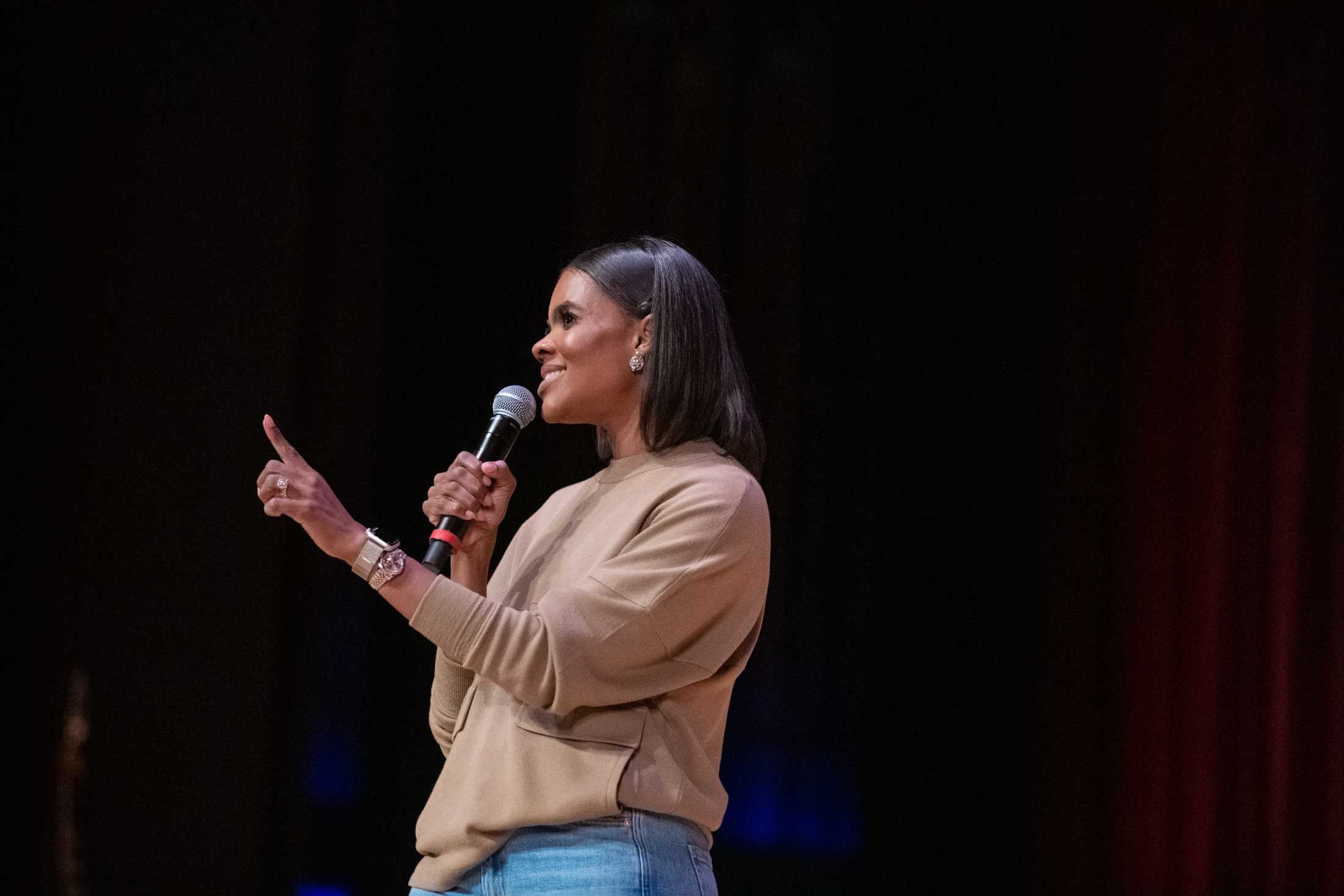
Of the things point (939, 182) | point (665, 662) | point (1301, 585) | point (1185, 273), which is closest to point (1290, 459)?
point (1301, 585)

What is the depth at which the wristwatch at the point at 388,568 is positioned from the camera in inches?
59.0

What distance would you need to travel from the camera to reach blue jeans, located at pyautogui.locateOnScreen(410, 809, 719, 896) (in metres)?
1.47

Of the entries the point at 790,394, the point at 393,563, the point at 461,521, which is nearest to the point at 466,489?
the point at 461,521

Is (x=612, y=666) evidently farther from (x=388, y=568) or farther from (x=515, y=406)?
(x=515, y=406)

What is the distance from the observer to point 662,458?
5.67ft

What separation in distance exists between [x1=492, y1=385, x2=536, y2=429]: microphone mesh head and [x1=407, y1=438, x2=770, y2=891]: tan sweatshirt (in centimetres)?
20

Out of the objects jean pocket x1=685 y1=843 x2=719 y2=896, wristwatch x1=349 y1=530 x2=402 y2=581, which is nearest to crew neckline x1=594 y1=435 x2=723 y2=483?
wristwatch x1=349 y1=530 x2=402 y2=581

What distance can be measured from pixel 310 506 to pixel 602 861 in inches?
20.0

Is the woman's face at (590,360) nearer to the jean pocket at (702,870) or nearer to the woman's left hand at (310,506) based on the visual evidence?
the woman's left hand at (310,506)

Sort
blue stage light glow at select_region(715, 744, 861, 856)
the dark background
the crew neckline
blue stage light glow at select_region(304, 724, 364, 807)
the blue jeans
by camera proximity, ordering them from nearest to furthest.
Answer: the blue jeans → the crew neckline → the dark background → blue stage light glow at select_region(304, 724, 364, 807) → blue stage light glow at select_region(715, 744, 861, 856)

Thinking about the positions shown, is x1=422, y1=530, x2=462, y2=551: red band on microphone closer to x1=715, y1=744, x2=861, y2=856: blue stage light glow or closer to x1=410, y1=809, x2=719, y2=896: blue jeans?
x1=410, y1=809, x2=719, y2=896: blue jeans

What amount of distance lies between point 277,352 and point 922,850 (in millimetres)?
1991

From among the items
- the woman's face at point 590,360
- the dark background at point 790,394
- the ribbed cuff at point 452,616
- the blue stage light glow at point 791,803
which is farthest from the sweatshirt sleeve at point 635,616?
the blue stage light glow at point 791,803

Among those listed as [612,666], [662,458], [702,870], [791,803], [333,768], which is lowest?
[791,803]
